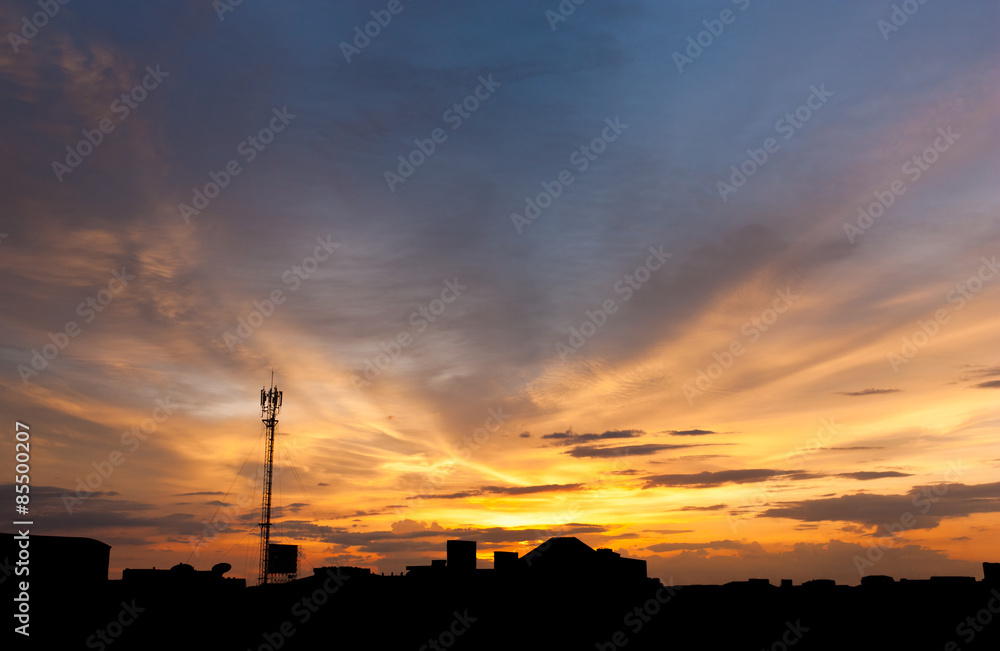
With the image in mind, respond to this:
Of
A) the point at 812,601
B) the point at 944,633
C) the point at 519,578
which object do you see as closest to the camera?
the point at 944,633

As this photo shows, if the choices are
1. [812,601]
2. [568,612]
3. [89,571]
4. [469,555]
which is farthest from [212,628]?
[812,601]

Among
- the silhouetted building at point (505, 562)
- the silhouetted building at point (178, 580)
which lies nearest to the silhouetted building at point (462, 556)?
the silhouetted building at point (505, 562)

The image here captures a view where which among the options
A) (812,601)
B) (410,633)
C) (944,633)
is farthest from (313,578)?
(944,633)

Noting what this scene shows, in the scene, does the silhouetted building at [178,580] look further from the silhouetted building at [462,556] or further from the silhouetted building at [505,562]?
the silhouetted building at [505,562]

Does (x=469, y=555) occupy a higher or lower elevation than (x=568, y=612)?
higher

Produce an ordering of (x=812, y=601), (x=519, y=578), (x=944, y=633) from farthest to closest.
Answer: (x=519, y=578), (x=812, y=601), (x=944, y=633)

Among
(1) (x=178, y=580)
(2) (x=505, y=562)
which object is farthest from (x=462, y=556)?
(1) (x=178, y=580)

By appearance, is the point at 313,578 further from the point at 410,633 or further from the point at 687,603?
the point at 687,603

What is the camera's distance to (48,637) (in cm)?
5975

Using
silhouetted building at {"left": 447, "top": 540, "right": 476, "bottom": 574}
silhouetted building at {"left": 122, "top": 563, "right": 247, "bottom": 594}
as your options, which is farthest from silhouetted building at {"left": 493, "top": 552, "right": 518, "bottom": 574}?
silhouetted building at {"left": 122, "top": 563, "right": 247, "bottom": 594}

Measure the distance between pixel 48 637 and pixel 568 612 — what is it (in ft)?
129

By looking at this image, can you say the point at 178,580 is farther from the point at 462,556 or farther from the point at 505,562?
the point at 505,562

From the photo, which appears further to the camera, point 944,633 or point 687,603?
point 687,603

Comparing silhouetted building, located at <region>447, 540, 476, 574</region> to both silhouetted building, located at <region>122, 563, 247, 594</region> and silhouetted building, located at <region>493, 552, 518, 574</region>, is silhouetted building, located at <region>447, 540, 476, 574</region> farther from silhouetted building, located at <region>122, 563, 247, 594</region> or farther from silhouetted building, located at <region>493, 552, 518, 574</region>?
silhouetted building, located at <region>122, 563, 247, 594</region>
